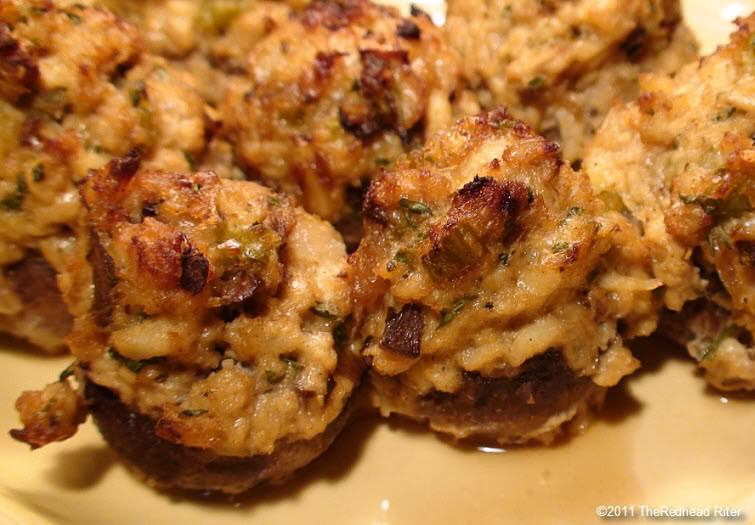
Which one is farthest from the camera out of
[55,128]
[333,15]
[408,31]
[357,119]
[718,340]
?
[333,15]

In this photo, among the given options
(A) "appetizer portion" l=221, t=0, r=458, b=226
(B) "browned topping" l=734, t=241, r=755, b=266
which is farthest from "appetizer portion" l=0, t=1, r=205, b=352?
(B) "browned topping" l=734, t=241, r=755, b=266

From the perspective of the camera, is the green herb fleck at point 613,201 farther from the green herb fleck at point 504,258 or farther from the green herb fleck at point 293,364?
the green herb fleck at point 293,364

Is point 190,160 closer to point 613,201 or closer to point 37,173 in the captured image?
point 37,173

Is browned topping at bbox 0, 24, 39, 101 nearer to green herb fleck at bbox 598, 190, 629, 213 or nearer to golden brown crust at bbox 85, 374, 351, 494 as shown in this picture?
golden brown crust at bbox 85, 374, 351, 494

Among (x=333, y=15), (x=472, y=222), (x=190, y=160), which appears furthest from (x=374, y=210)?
(x=333, y=15)

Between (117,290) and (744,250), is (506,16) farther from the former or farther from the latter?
(117,290)

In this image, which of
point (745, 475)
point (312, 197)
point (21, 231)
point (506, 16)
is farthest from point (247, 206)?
point (745, 475)

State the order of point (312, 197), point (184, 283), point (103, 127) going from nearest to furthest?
→ 1. point (184, 283)
2. point (103, 127)
3. point (312, 197)
